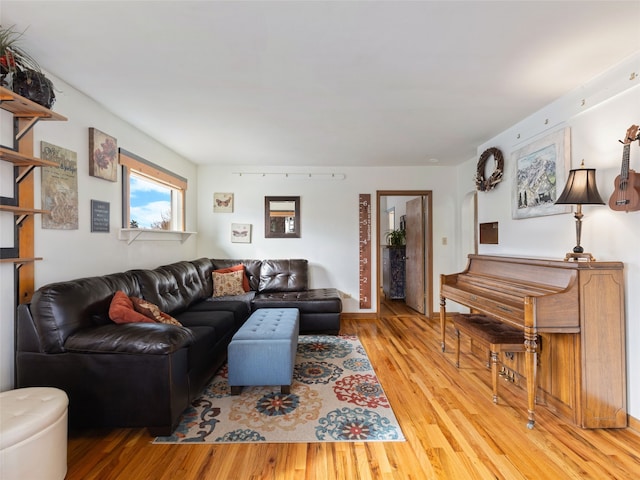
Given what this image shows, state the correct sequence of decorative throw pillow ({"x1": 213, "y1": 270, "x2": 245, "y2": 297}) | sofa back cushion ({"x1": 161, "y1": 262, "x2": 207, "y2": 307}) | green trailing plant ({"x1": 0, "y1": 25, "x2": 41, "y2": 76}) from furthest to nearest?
decorative throw pillow ({"x1": 213, "y1": 270, "x2": 245, "y2": 297}), sofa back cushion ({"x1": 161, "y1": 262, "x2": 207, "y2": 307}), green trailing plant ({"x1": 0, "y1": 25, "x2": 41, "y2": 76})

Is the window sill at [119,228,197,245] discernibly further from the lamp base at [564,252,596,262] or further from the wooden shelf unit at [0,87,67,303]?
the lamp base at [564,252,596,262]

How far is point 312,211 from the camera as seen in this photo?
15.8ft

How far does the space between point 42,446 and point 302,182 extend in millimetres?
4066

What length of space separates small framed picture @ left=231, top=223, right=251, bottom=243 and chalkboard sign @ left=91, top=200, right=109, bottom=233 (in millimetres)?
2165

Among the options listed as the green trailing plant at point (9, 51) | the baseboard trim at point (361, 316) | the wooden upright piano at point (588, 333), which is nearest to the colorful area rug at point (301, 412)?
the wooden upright piano at point (588, 333)

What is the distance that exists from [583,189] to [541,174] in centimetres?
67

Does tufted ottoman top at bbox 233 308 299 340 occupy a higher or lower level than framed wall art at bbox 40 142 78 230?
lower

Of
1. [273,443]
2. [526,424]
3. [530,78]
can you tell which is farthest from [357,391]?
[530,78]

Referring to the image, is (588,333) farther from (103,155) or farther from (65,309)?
(103,155)

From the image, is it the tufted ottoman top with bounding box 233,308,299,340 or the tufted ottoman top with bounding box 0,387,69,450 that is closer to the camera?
the tufted ottoman top with bounding box 0,387,69,450

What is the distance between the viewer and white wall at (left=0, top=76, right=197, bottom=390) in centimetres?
184

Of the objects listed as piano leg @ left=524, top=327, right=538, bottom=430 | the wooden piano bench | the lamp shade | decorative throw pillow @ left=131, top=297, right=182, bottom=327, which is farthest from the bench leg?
decorative throw pillow @ left=131, top=297, right=182, bottom=327

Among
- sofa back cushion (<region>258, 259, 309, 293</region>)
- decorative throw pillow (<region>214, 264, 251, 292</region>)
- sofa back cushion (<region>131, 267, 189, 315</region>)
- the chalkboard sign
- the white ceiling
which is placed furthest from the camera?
sofa back cushion (<region>258, 259, 309, 293</region>)

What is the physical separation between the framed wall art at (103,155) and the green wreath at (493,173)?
392 cm
